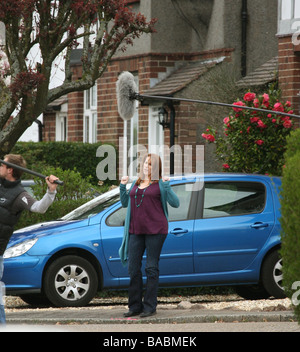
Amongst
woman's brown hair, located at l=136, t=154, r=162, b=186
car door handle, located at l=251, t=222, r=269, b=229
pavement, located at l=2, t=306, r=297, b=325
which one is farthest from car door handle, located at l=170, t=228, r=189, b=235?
woman's brown hair, located at l=136, t=154, r=162, b=186

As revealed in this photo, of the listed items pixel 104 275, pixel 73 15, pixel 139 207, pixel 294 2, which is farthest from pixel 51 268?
pixel 294 2

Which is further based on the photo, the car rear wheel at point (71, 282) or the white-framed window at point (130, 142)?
the white-framed window at point (130, 142)

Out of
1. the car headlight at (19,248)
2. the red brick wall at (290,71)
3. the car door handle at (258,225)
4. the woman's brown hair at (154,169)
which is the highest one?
the red brick wall at (290,71)

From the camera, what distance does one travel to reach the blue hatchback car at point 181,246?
11.6 metres

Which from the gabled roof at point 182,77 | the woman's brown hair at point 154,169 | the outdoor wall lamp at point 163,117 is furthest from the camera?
the outdoor wall lamp at point 163,117

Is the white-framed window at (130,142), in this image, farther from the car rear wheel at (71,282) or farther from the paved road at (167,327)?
the paved road at (167,327)

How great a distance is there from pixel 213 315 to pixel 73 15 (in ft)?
22.0

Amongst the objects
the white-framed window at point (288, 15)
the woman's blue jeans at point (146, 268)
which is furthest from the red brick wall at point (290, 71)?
the woman's blue jeans at point (146, 268)

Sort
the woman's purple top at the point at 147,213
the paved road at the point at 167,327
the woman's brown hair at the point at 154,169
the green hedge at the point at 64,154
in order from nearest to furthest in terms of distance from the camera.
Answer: the paved road at the point at 167,327, the woman's purple top at the point at 147,213, the woman's brown hair at the point at 154,169, the green hedge at the point at 64,154

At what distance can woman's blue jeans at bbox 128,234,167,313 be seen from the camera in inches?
407

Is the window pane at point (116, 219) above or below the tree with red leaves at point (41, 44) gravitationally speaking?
below

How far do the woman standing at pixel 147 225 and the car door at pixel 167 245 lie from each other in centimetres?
125

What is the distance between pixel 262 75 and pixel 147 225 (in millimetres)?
9955

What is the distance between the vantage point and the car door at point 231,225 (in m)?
11.9
